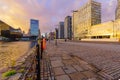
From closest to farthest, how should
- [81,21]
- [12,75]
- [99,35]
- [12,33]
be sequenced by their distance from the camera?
[12,75]
[99,35]
[81,21]
[12,33]

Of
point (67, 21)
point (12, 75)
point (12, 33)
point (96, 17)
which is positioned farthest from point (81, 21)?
point (12, 75)

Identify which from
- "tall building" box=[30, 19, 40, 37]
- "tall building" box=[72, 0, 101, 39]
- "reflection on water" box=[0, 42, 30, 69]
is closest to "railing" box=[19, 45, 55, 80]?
"reflection on water" box=[0, 42, 30, 69]

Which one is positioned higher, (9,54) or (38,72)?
(38,72)

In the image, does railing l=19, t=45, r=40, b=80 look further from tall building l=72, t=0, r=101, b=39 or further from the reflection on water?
tall building l=72, t=0, r=101, b=39

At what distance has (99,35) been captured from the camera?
75.9 meters

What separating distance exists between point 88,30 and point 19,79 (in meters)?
88.8

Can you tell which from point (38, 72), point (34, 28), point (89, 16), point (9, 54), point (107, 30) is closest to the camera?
point (38, 72)

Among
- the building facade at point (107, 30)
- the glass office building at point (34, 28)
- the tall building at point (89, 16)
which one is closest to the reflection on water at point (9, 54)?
the glass office building at point (34, 28)

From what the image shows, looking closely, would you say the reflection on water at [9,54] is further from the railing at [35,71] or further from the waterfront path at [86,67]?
the waterfront path at [86,67]

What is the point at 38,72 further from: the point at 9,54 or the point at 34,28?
the point at 34,28

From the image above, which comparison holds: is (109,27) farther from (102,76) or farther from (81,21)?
(102,76)

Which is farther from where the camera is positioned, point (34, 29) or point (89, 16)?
point (89, 16)

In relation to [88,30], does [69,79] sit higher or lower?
lower

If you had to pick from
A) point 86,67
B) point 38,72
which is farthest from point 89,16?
point 38,72
